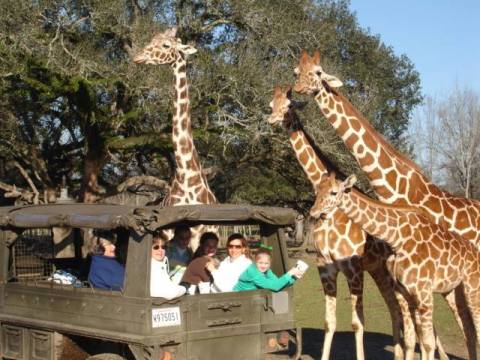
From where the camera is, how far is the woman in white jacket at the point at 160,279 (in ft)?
20.9

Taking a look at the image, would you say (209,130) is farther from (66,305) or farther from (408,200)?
(66,305)

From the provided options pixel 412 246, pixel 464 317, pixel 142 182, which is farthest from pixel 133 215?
pixel 142 182

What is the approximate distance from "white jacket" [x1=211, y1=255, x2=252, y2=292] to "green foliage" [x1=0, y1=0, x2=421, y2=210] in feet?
33.0

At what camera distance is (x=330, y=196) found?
747 cm

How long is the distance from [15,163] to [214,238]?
1491cm

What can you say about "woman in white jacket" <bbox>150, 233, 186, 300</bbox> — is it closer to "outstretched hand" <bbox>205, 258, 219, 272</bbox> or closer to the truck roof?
the truck roof

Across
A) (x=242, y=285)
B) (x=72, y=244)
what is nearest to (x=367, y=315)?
(x=72, y=244)

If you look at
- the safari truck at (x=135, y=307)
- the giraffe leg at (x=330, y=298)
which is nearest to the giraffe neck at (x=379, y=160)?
the giraffe leg at (x=330, y=298)

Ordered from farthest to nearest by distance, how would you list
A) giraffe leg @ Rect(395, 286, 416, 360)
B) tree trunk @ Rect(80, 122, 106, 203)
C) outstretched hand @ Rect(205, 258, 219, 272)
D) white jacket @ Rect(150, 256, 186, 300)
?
tree trunk @ Rect(80, 122, 106, 203)
giraffe leg @ Rect(395, 286, 416, 360)
outstretched hand @ Rect(205, 258, 219, 272)
white jacket @ Rect(150, 256, 186, 300)

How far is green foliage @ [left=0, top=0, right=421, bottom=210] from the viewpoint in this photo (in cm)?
1664

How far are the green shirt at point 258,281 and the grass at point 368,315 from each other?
3.22 metres

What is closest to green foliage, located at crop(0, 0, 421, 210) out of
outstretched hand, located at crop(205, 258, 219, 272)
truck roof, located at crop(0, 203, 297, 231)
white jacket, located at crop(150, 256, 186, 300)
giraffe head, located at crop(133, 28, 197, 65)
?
giraffe head, located at crop(133, 28, 197, 65)

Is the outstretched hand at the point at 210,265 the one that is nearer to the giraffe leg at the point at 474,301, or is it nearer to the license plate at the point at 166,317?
the license plate at the point at 166,317

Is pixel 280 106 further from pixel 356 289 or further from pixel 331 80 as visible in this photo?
pixel 356 289
